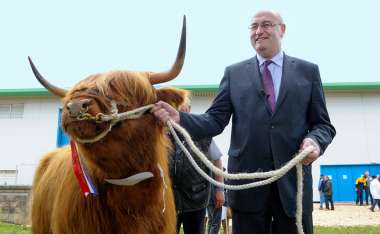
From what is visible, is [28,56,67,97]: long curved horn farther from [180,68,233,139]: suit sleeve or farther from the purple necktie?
the purple necktie

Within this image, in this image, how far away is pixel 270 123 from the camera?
3465 mm

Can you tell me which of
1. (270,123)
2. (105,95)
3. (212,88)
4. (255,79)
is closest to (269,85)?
(255,79)

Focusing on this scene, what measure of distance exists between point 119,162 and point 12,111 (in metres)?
31.5

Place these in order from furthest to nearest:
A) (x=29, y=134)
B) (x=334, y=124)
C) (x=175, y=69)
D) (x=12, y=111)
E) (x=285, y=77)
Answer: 1. (x=12, y=111)
2. (x=334, y=124)
3. (x=29, y=134)
4. (x=285, y=77)
5. (x=175, y=69)

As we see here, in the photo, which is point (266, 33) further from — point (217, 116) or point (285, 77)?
point (217, 116)

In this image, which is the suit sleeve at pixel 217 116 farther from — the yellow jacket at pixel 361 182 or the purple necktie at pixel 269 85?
the yellow jacket at pixel 361 182

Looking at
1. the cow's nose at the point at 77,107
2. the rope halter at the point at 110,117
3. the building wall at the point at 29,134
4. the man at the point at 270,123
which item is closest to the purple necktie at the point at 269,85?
the man at the point at 270,123

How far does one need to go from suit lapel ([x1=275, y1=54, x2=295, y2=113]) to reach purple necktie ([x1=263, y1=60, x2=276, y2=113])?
8 centimetres

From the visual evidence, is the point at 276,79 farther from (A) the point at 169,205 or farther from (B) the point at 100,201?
(B) the point at 100,201

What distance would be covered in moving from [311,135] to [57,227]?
239cm

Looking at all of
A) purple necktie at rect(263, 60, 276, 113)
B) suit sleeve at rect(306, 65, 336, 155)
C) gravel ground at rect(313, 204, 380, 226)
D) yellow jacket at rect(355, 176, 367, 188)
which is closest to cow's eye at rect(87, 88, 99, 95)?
purple necktie at rect(263, 60, 276, 113)

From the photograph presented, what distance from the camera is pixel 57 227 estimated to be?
365cm

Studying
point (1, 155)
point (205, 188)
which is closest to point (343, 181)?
point (1, 155)

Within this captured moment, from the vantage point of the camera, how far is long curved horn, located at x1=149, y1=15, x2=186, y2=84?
10.7ft
